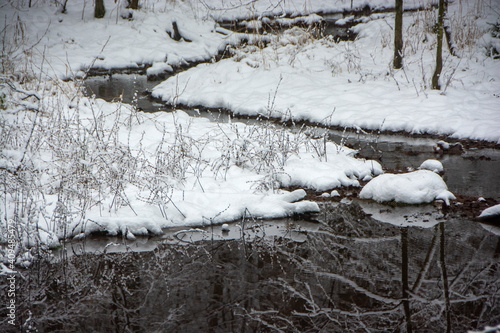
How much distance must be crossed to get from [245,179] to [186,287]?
272 cm

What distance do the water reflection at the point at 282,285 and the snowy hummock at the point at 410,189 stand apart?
707mm

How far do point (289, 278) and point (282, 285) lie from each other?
14 cm

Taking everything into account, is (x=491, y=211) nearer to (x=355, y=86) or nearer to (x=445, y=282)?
(x=445, y=282)

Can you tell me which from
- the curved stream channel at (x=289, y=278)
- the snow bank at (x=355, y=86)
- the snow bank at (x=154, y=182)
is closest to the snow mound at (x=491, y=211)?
the curved stream channel at (x=289, y=278)

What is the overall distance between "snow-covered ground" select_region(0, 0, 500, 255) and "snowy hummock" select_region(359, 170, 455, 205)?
0.14 metres

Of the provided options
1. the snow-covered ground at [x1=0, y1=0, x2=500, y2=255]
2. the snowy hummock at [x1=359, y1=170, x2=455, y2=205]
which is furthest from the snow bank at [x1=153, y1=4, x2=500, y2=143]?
the snowy hummock at [x1=359, y1=170, x2=455, y2=205]

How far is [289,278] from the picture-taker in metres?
3.86

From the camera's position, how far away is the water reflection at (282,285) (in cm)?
→ 326

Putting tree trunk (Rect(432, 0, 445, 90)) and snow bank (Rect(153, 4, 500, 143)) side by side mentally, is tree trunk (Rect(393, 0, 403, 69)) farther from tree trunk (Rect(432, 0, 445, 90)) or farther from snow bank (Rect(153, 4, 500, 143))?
tree trunk (Rect(432, 0, 445, 90))

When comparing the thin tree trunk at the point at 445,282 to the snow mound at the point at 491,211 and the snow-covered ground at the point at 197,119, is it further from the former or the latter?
the snow-covered ground at the point at 197,119

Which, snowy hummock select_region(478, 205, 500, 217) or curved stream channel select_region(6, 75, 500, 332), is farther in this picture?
snowy hummock select_region(478, 205, 500, 217)

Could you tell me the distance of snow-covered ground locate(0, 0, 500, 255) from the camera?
5094 millimetres

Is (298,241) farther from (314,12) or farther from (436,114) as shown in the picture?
(314,12)

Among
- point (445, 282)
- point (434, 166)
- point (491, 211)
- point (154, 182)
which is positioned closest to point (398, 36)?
point (434, 166)
